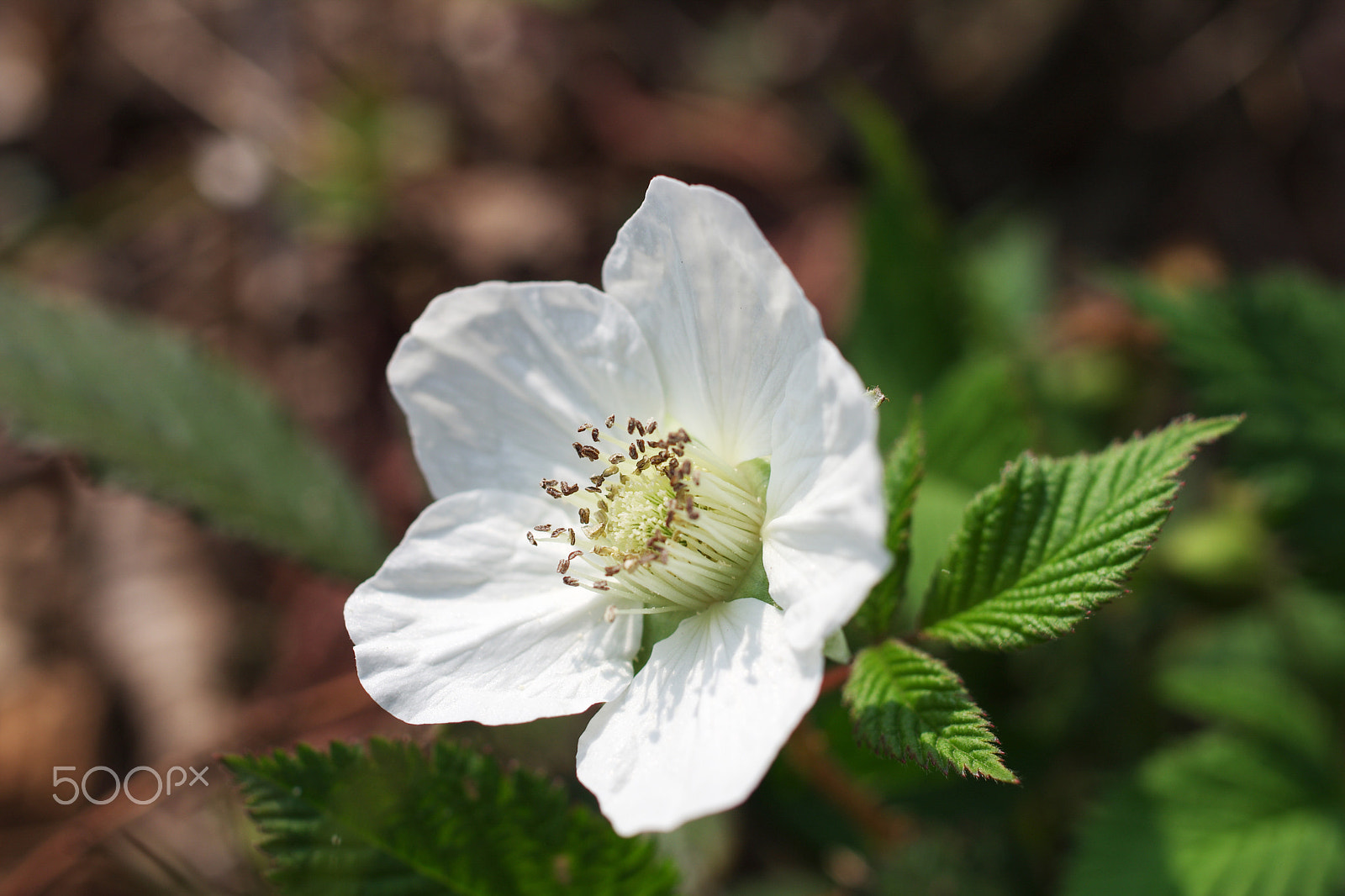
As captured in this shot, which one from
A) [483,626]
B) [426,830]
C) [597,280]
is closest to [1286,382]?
[483,626]

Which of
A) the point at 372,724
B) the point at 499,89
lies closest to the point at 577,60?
the point at 499,89

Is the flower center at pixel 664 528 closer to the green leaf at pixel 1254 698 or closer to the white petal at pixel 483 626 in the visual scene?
the white petal at pixel 483 626

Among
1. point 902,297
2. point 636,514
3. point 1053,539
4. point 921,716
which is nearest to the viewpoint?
point 921,716

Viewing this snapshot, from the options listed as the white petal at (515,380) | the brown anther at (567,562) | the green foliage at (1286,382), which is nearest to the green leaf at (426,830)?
the brown anther at (567,562)

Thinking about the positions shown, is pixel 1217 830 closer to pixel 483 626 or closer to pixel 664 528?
pixel 664 528

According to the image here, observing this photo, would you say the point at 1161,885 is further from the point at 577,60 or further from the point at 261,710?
the point at 577,60

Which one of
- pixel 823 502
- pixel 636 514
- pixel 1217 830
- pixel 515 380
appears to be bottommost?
pixel 1217 830
